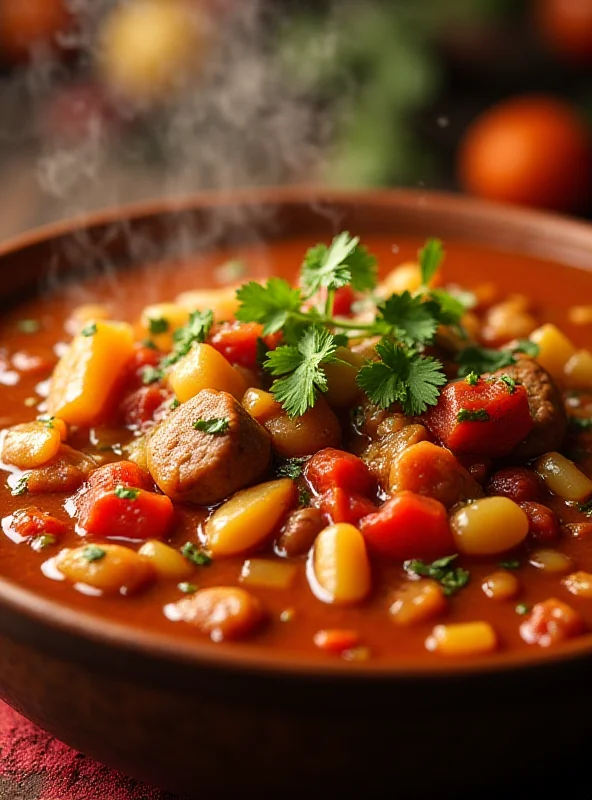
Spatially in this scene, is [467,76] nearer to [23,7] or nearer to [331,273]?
[23,7]

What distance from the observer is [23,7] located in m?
8.25

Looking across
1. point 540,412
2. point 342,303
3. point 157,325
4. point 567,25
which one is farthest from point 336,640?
point 567,25

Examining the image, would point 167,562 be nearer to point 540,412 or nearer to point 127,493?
point 127,493

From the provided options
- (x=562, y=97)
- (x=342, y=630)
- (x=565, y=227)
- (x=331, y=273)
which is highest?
(x=331, y=273)

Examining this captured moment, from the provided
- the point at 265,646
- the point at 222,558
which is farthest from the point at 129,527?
the point at 265,646

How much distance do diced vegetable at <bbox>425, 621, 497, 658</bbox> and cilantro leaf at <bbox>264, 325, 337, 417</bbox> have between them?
855 millimetres

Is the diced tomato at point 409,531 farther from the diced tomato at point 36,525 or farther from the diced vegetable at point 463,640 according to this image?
the diced tomato at point 36,525

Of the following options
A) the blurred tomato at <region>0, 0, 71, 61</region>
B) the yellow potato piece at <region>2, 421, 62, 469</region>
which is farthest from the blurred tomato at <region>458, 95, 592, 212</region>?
the yellow potato piece at <region>2, 421, 62, 469</region>

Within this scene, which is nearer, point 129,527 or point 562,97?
point 129,527

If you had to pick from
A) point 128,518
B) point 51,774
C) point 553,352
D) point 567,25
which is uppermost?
point 128,518

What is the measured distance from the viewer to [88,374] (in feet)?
11.7

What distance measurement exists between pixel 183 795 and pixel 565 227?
3.43 meters

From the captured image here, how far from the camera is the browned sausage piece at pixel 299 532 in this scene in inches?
113

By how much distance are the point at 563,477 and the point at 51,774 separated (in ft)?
5.75
